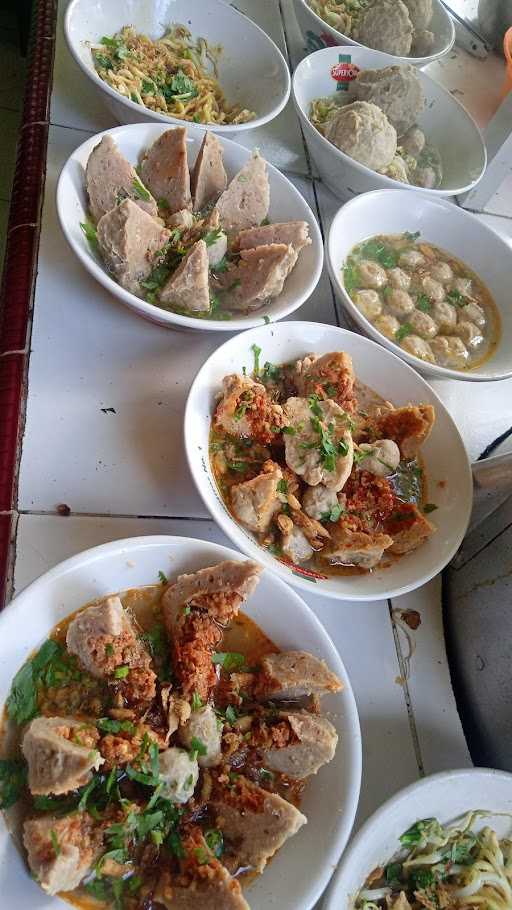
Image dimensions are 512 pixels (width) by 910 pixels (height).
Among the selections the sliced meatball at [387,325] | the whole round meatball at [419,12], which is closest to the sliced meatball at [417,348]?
the sliced meatball at [387,325]

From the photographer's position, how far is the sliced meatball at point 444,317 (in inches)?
78.5

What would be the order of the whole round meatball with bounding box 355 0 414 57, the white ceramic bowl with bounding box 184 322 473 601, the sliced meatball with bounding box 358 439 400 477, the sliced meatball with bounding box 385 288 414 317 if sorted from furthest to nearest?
the whole round meatball with bounding box 355 0 414 57, the sliced meatball with bounding box 385 288 414 317, the sliced meatball with bounding box 358 439 400 477, the white ceramic bowl with bounding box 184 322 473 601

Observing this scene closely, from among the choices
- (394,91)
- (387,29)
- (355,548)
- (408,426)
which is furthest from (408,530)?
(387,29)

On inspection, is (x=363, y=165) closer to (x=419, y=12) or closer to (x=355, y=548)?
(x=419, y=12)

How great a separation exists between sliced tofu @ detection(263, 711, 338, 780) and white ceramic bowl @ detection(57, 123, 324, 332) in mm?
868

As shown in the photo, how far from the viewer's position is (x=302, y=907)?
96cm

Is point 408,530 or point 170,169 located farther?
point 170,169

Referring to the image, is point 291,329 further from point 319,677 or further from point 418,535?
point 319,677

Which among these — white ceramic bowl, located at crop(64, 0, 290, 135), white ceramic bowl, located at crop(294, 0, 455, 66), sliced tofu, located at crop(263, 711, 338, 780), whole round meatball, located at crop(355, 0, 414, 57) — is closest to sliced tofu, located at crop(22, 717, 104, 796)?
sliced tofu, located at crop(263, 711, 338, 780)

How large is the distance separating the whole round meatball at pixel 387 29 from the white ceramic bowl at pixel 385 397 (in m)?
1.56

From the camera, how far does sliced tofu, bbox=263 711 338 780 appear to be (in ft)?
3.54

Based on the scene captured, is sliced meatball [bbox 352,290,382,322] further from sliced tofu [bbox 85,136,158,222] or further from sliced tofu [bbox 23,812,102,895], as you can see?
sliced tofu [bbox 23,812,102,895]

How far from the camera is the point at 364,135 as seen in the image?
2029mm

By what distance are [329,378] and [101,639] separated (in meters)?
0.79
